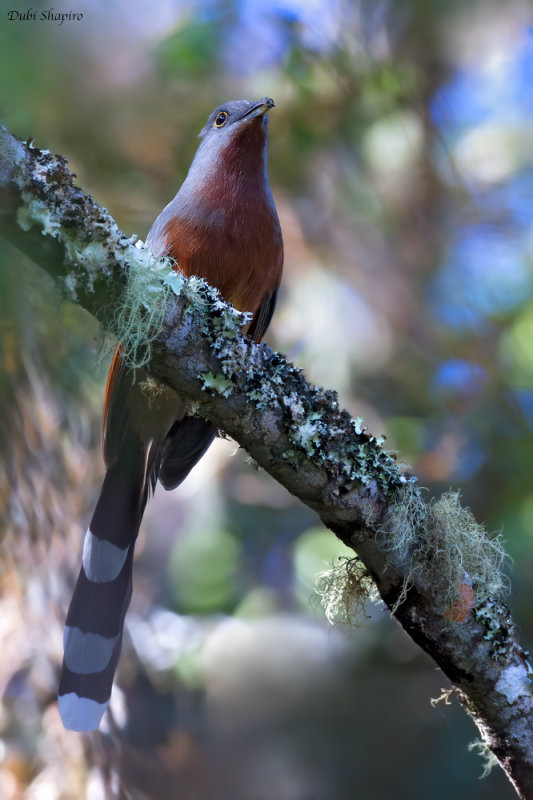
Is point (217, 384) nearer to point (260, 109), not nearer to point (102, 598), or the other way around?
point (102, 598)

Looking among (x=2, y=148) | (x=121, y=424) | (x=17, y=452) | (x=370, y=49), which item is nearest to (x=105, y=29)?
(x=370, y=49)

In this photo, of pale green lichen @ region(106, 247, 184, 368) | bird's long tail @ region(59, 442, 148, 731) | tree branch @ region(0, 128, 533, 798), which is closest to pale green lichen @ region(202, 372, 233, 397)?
tree branch @ region(0, 128, 533, 798)

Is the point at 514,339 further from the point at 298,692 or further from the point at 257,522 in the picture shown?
the point at 298,692

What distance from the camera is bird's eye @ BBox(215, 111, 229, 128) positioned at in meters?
3.30

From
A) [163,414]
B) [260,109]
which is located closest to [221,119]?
[260,109]

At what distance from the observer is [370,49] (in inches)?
217

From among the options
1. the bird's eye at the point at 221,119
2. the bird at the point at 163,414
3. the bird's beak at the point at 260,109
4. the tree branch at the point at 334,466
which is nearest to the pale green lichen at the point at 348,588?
the tree branch at the point at 334,466

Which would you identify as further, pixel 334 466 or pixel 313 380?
pixel 313 380

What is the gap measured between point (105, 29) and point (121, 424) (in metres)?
2.93

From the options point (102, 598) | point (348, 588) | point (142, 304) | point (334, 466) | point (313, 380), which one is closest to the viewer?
point (142, 304)

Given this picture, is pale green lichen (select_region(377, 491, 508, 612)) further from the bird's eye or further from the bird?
the bird's eye

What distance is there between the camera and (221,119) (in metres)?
3.33

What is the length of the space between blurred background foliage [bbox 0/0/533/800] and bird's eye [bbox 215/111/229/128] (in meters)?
0.64

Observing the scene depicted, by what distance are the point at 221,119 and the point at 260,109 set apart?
302 mm
